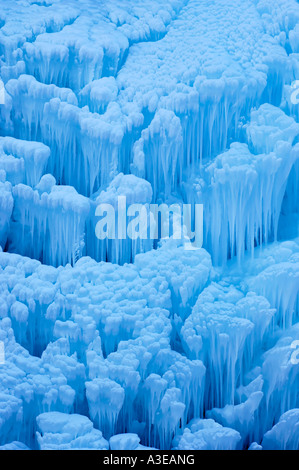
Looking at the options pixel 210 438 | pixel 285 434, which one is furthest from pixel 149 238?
pixel 285 434

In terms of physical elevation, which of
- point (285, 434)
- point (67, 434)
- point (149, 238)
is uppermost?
point (149, 238)

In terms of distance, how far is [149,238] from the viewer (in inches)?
141

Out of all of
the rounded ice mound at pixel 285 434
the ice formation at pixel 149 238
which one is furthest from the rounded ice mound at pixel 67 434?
the rounded ice mound at pixel 285 434

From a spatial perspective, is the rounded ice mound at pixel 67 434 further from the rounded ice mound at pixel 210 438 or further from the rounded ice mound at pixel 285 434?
the rounded ice mound at pixel 285 434

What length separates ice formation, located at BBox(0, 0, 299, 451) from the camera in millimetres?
3236

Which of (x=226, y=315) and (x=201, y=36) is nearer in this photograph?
(x=226, y=315)

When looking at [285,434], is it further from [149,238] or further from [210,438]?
[149,238]

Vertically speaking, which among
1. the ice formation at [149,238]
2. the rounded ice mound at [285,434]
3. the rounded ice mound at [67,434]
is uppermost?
the ice formation at [149,238]

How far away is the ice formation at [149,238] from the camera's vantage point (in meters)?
3.24

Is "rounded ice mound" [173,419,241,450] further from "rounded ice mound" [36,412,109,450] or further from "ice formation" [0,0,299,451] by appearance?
"rounded ice mound" [36,412,109,450]
